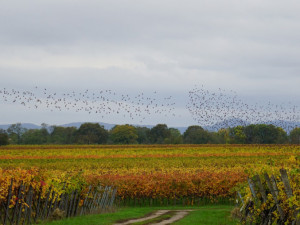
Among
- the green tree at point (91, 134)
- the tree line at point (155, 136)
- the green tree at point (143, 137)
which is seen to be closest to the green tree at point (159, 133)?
the tree line at point (155, 136)

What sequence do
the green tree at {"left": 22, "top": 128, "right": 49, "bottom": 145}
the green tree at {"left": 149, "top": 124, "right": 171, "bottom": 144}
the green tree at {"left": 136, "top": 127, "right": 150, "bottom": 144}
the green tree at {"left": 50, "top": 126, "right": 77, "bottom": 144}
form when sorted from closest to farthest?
the green tree at {"left": 50, "top": 126, "right": 77, "bottom": 144} → the green tree at {"left": 149, "top": 124, "right": 171, "bottom": 144} → the green tree at {"left": 136, "top": 127, "right": 150, "bottom": 144} → the green tree at {"left": 22, "top": 128, "right": 49, "bottom": 145}

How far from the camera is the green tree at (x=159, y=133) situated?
434ft

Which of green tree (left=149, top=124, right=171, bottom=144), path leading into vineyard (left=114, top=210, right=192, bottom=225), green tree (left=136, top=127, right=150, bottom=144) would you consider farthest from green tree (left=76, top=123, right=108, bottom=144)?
path leading into vineyard (left=114, top=210, right=192, bottom=225)

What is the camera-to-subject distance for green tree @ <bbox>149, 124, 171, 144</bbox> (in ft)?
434

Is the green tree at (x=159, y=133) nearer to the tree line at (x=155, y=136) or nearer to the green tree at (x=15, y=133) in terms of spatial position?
the tree line at (x=155, y=136)

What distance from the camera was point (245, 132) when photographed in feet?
371

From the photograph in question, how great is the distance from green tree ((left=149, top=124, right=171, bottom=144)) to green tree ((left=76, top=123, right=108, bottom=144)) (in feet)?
48.0

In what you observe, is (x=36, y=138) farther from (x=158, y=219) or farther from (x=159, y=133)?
(x=158, y=219)

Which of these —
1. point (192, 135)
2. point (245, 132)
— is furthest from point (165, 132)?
point (245, 132)

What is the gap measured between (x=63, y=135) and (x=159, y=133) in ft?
103

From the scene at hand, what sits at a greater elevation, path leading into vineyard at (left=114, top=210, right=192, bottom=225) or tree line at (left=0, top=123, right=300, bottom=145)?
tree line at (left=0, top=123, right=300, bottom=145)

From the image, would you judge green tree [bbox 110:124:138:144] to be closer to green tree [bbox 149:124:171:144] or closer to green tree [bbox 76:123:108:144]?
green tree [bbox 76:123:108:144]

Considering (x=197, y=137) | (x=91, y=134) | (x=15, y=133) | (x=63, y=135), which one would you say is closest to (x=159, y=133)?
(x=197, y=137)

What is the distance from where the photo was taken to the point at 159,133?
438ft
